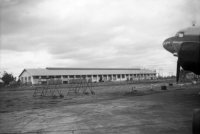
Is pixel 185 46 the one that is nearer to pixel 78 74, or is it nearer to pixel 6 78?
pixel 6 78

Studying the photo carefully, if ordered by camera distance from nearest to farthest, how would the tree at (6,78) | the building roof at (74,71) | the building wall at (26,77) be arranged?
the tree at (6,78), the building wall at (26,77), the building roof at (74,71)

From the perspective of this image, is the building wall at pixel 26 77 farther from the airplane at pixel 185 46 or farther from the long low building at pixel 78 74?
the airplane at pixel 185 46

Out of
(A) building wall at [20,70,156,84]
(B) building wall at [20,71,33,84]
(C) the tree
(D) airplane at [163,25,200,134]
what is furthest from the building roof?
(D) airplane at [163,25,200,134]

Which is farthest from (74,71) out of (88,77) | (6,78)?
(6,78)

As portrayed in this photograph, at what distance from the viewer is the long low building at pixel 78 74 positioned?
94387 mm

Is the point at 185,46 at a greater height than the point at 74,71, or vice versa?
the point at 74,71

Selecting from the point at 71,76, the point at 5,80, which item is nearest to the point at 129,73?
the point at 71,76

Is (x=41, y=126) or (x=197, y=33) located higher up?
(x=197, y=33)

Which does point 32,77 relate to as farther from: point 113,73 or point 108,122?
point 108,122

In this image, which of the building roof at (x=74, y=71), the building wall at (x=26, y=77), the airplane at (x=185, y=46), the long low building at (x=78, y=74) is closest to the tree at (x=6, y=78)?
the building wall at (x=26, y=77)

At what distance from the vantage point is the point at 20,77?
107 m

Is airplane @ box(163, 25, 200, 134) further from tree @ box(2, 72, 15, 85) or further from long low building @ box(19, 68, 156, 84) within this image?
tree @ box(2, 72, 15, 85)

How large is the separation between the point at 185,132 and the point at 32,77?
9030cm

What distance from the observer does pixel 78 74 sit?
10581 centimetres
